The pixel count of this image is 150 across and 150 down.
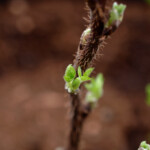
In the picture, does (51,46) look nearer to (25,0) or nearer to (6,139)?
(25,0)

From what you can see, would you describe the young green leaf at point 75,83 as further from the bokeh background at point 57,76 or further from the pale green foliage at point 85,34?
the bokeh background at point 57,76

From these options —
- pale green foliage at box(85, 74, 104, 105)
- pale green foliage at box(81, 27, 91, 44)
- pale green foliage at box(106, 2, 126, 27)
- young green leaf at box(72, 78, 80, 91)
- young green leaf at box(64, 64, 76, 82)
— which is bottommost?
young green leaf at box(72, 78, 80, 91)

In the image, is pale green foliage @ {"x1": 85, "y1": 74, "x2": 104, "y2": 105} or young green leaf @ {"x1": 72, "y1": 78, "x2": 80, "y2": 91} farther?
pale green foliage @ {"x1": 85, "y1": 74, "x2": 104, "y2": 105}

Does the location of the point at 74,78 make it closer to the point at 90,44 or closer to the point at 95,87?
the point at 90,44

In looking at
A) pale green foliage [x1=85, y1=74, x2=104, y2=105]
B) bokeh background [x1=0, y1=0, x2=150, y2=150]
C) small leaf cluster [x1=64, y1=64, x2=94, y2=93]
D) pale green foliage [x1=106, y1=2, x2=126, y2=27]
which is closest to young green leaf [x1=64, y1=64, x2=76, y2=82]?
small leaf cluster [x1=64, y1=64, x2=94, y2=93]

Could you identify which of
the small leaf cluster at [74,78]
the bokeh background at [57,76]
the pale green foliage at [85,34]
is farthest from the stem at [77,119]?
the bokeh background at [57,76]

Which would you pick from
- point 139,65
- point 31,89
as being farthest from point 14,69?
point 139,65

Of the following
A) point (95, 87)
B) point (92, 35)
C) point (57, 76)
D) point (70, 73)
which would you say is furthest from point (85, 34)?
point (57, 76)

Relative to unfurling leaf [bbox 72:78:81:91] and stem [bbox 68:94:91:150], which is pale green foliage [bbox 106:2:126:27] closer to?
unfurling leaf [bbox 72:78:81:91]
